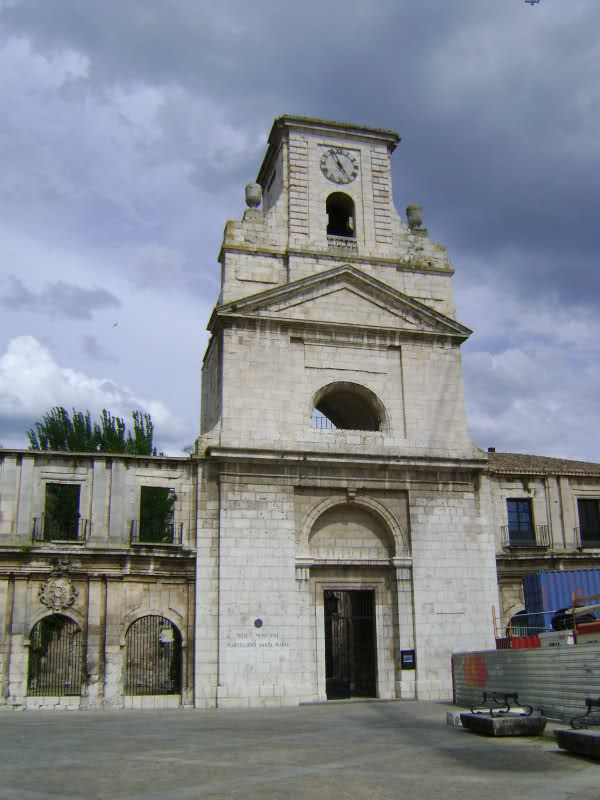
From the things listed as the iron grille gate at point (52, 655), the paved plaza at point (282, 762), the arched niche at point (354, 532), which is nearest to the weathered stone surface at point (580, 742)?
the paved plaza at point (282, 762)

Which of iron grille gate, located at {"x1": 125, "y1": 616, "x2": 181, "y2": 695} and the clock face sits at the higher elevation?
the clock face

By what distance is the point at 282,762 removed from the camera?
44.1 ft

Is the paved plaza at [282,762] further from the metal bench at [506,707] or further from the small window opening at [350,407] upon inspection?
the small window opening at [350,407]

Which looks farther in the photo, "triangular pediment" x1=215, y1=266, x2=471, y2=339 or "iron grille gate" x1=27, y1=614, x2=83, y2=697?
"iron grille gate" x1=27, y1=614, x2=83, y2=697

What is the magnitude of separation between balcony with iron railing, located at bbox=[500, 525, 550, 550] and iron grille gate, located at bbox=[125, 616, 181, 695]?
13.5 metres

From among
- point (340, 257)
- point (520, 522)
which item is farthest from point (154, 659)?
point (340, 257)

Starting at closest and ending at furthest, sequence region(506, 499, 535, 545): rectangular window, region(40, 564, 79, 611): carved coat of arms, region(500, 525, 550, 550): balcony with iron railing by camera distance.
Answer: region(40, 564, 79, 611): carved coat of arms, region(500, 525, 550, 550): balcony with iron railing, region(506, 499, 535, 545): rectangular window

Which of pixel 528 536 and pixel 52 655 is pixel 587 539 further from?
pixel 52 655

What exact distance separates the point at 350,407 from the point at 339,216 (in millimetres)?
8524

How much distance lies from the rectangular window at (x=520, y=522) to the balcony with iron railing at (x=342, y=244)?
475 inches

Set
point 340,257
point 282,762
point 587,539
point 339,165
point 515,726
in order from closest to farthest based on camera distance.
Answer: point 282,762 → point 515,726 → point 340,257 → point 339,165 → point 587,539

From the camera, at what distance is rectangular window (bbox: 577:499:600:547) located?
109 feet

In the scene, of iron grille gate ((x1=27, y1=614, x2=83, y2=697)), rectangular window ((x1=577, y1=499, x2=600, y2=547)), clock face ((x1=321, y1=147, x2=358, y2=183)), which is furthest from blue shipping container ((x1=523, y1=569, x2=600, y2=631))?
iron grille gate ((x1=27, y1=614, x2=83, y2=697))

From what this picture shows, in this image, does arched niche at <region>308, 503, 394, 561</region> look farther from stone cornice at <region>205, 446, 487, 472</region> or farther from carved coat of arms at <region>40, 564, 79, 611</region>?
carved coat of arms at <region>40, 564, 79, 611</region>
